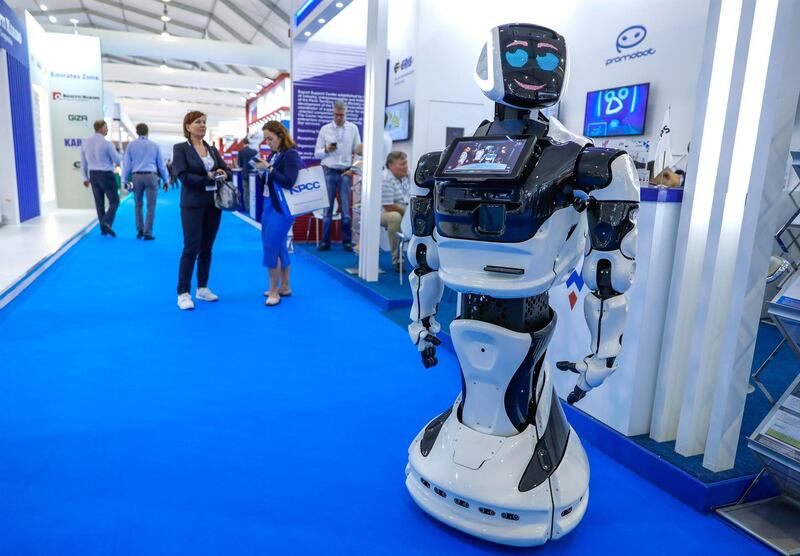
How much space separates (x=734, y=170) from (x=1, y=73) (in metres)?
9.61

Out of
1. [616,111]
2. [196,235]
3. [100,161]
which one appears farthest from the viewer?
[100,161]

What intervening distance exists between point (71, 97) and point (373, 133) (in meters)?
8.84

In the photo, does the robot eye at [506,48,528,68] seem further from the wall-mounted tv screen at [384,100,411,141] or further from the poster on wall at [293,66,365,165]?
the wall-mounted tv screen at [384,100,411,141]

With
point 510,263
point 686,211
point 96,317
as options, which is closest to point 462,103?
point 96,317

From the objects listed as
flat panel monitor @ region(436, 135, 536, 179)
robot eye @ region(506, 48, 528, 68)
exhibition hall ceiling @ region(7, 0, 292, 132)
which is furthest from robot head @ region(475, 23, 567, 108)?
exhibition hall ceiling @ region(7, 0, 292, 132)

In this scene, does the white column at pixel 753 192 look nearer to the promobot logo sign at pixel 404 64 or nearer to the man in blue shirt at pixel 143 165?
the promobot logo sign at pixel 404 64

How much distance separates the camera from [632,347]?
2287 millimetres

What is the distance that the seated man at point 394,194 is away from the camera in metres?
5.71

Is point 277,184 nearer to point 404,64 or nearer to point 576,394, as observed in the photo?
point 576,394

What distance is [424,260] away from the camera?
2.00 m

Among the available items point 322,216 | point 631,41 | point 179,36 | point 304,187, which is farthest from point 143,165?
point 179,36

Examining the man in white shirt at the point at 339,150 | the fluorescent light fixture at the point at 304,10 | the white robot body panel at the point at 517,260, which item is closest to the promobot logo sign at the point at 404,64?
the fluorescent light fixture at the point at 304,10

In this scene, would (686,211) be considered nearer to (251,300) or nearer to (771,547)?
(771,547)

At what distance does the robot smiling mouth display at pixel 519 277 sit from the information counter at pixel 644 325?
51 cm
